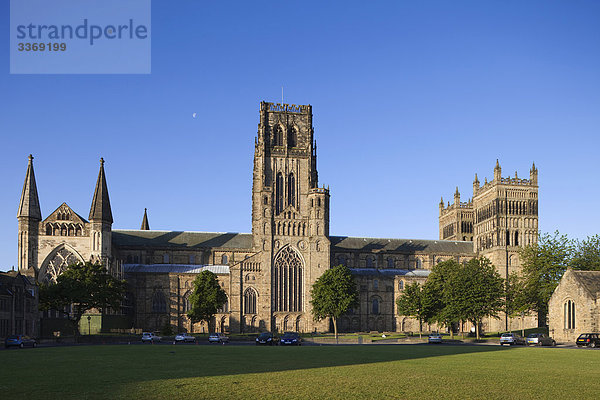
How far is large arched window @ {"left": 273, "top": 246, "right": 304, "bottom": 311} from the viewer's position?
119 m

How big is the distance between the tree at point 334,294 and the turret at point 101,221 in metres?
34.6

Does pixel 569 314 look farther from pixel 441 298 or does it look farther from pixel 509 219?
pixel 509 219

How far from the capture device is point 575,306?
7900 centimetres

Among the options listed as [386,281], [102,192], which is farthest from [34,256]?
[386,281]

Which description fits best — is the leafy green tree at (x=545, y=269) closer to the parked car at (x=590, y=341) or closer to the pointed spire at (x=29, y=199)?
the parked car at (x=590, y=341)

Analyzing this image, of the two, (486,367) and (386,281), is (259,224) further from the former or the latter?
(486,367)

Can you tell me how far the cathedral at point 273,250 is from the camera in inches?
4316

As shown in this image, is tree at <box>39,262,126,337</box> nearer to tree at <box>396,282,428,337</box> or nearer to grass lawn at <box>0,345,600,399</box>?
tree at <box>396,282,428,337</box>

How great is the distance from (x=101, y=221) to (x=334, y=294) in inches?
1545

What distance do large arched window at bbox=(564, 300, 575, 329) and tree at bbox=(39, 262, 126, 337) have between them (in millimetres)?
57603

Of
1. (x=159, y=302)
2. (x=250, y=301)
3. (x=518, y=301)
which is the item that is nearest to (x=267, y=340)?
(x=250, y=301)

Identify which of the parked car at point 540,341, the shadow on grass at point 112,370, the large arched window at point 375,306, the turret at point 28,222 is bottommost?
the large arched window at point 375,306

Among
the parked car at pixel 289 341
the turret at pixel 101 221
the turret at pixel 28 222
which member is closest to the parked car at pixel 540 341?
the parked car at pixel 289 341

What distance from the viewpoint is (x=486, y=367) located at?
35844mm
